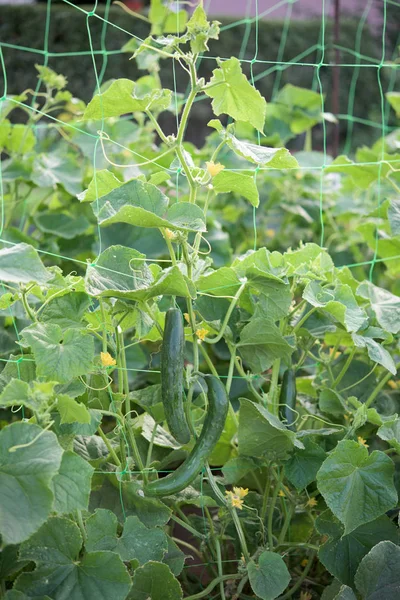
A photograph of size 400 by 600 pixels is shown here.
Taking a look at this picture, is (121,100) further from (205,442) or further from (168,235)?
(205,442)

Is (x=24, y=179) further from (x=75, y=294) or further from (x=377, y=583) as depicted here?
(x=377, y=583)

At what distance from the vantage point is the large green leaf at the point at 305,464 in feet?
4.89

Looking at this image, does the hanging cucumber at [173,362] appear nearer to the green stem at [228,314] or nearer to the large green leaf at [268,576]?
the green stem at [228,314]

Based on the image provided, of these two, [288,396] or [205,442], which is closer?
[205,442]

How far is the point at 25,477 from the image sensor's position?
1.13 m

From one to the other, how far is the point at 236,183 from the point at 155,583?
71 cm

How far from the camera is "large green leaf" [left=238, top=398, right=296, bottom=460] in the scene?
Answer: 1432 mm

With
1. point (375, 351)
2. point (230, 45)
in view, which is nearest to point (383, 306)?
point (375, 351)

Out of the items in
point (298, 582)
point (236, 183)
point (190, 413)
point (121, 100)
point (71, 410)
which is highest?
point (121, 100)

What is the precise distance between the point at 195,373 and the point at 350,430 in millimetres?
326

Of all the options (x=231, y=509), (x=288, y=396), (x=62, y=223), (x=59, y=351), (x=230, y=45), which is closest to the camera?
(x=59, y=351)

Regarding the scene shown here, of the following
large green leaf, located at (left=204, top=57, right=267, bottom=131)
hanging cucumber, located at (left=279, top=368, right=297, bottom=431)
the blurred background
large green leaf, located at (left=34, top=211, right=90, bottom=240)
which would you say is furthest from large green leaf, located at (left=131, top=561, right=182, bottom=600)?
the blurred background

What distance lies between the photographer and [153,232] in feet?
7.43

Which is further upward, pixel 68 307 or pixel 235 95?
pixel 235 95
